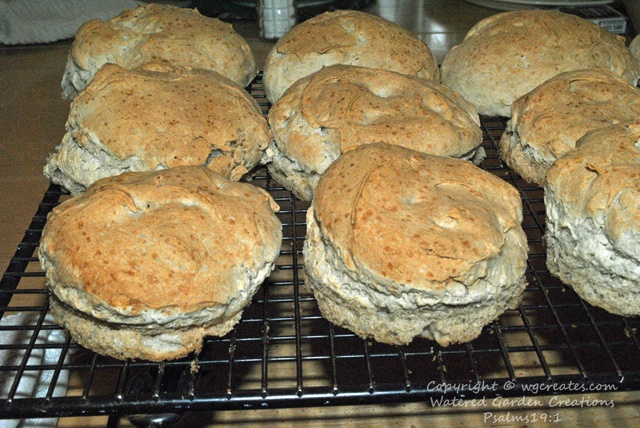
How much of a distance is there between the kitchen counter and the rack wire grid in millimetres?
130

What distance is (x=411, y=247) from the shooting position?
1.74 metres

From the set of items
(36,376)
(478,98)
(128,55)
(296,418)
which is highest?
(128,55)

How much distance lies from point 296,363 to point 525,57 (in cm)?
179

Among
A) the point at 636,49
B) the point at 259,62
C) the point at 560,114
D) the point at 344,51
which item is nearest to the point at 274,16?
the point at 259,62

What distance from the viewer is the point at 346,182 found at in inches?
77.2

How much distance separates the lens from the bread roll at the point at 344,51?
2.88m

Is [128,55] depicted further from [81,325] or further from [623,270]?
[623,270]

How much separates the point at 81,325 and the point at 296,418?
1075mm

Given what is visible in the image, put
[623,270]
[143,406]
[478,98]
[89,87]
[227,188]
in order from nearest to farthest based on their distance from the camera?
[143,406] → [623,270] → [227,188] → [89,87] → [478,98]

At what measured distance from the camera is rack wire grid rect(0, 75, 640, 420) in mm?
1604

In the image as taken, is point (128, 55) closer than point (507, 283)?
No

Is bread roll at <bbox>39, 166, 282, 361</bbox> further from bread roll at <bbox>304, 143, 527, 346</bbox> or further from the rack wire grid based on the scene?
bread roll at <bbox>304, 143, 527, 346</bbox>

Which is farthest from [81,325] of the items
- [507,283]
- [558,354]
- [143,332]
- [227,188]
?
[558,354]

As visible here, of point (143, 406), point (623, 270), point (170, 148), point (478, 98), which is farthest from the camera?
point (478, 98)
